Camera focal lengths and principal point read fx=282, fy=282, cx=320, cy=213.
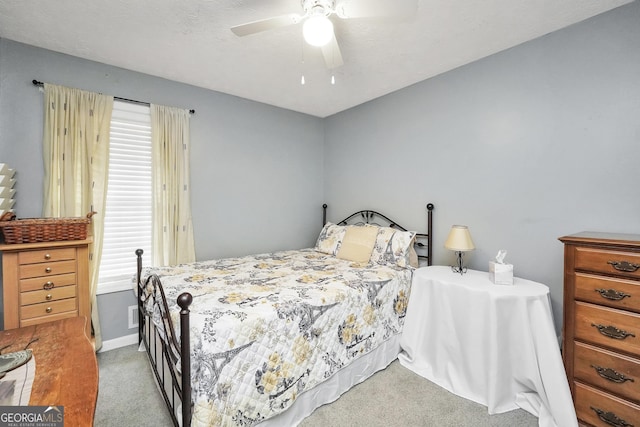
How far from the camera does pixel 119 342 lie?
2.77 meters

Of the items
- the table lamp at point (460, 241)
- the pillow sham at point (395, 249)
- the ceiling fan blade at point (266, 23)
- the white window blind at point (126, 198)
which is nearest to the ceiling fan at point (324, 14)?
the ceiling fan blade at point (266, 23)

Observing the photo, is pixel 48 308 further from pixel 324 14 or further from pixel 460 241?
pixel 460 241

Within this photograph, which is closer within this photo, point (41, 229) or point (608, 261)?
point (608, 261)

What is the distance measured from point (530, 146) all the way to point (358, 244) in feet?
5.80

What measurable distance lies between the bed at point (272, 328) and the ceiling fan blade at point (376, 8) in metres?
1.79

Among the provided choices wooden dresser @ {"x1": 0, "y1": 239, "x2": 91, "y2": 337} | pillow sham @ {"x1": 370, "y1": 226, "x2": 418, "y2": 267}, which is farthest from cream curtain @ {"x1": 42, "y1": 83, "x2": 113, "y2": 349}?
pillow sham @ {"x1": 370, "y1": 226, "x2": 418, "y2": 267}

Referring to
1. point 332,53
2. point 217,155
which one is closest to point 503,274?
point 332,53

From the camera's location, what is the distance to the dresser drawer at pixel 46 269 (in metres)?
1.99

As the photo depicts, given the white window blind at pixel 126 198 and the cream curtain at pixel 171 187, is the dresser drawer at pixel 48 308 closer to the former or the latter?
the white window blind at pixel 126 198

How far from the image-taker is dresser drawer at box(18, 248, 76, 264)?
1985 millimetres

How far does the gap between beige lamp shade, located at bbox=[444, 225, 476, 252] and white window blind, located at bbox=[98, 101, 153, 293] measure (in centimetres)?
295

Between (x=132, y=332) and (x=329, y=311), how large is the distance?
220 centimetres

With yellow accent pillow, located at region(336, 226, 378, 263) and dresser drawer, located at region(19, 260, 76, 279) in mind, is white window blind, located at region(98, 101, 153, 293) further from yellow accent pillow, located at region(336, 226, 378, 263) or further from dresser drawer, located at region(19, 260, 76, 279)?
yellow accent pillow, located at region(336, 226, 378, 263)

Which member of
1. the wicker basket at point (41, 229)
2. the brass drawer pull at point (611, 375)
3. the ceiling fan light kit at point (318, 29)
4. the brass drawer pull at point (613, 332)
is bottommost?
the brass drawer pull at point (611, 375)
